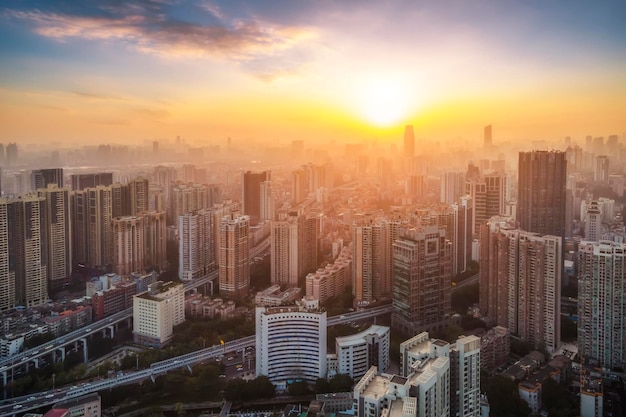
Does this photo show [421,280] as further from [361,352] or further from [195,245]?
[195,245]

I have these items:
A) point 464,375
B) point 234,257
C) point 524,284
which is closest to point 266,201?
point 234,257

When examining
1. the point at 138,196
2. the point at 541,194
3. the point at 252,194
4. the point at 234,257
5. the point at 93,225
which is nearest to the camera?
the point at 541,194

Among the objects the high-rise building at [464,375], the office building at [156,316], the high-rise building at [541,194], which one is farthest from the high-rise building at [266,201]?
the high-rise building at [464,375]

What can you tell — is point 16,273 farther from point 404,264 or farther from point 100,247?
point 404,264

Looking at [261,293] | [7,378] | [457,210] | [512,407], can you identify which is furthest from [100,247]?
[512,407]

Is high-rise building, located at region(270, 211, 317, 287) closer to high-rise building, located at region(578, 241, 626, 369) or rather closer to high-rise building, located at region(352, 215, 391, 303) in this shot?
high-rise building, located at region(352, 215, 391, 303)
